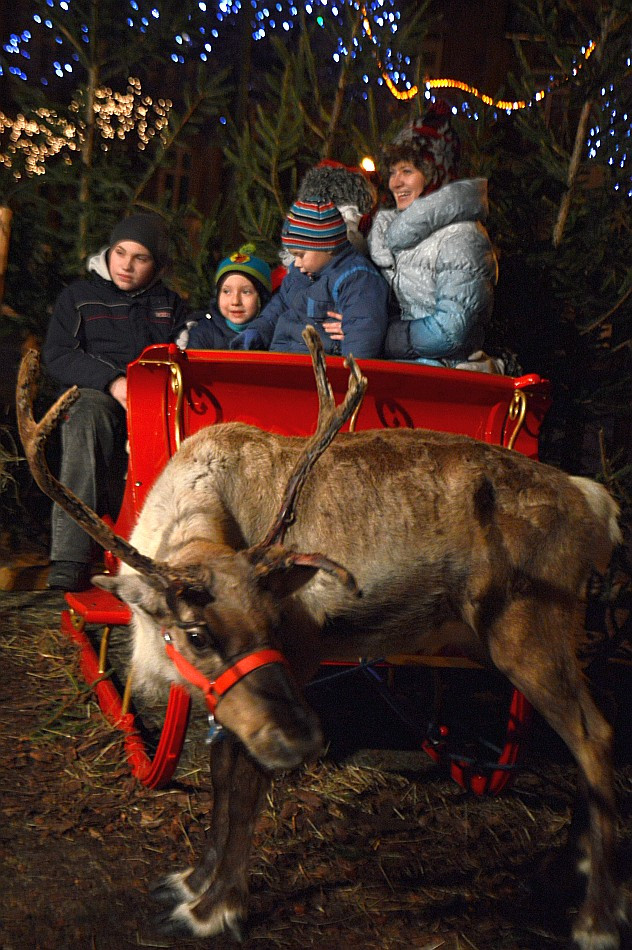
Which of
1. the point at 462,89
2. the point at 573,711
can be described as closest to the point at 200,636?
the point at 573,711

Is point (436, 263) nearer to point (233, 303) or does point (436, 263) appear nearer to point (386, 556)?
point (233, 303)

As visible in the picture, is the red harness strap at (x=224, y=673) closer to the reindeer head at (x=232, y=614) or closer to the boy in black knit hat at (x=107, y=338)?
the reindeer head at (x=232, y=614)

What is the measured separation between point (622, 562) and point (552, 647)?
1.53 metres

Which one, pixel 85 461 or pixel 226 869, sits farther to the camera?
pixel 85 461

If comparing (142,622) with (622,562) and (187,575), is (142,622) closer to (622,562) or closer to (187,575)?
(187,575)

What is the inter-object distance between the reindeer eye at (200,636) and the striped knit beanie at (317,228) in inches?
92.8

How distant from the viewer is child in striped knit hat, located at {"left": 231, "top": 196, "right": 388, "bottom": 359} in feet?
12.7

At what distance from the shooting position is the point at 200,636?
7.00 ft

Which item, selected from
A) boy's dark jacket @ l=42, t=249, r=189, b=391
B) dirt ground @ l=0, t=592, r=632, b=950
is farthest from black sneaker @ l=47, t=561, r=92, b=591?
boy's dark jacket @ l=42, t=249, r=189, b=391

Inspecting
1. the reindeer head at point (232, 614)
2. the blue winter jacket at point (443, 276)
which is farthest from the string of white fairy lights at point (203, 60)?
the reindeer head at point (232, 614)

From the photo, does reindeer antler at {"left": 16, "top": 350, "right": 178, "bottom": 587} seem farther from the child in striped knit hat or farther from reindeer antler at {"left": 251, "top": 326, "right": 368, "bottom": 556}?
the child in striped knit hat

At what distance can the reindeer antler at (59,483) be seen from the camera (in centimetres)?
214

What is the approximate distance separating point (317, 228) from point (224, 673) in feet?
8.04

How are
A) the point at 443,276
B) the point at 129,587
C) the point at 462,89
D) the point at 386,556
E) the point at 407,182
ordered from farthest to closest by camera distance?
the point at 462,89, the point at 407,182, the point at 443,276, the point at 386,556, the point at 129,587
